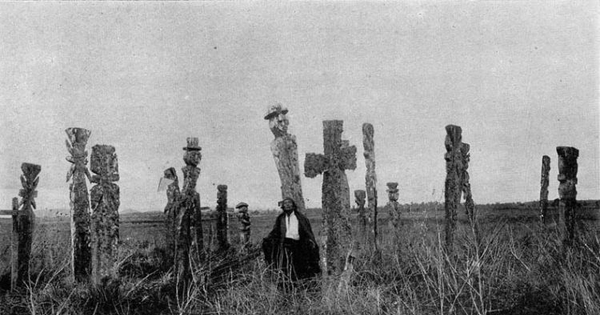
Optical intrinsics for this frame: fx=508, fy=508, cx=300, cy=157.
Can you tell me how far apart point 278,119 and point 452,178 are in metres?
3.87

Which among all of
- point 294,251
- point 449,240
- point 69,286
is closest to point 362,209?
point 449,240

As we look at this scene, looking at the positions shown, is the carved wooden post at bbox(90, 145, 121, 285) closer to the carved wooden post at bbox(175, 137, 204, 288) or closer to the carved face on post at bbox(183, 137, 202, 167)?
the carved wooden post at bbox(175, 137, 204, 288)

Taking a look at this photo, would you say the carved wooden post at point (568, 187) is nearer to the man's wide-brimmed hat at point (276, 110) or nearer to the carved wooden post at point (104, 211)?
the man's wide-brimmed hat at point (276, 110)

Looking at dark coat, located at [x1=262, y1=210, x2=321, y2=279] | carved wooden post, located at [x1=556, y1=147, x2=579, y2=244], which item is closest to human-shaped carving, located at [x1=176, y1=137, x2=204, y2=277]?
dark coat, located at [x1=262, y1=210, x2=321, y2=279]

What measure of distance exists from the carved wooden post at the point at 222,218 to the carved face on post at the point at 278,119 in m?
7.32

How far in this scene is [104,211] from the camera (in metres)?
7.90

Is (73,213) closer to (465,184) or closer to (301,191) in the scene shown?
(301,191)

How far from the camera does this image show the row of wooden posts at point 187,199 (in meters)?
7.09

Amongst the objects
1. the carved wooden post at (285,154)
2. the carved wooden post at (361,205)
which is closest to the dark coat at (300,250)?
the carved wooden post at (285,154)

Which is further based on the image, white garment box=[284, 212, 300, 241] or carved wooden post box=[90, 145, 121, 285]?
white garment box=[284, 212, 300, 241]

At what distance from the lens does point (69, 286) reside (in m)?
8.14

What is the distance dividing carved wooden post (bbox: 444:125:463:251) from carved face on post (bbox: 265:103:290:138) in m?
3.60

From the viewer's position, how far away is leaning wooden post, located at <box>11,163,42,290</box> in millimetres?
→ 9391

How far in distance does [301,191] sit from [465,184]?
8.56 m
